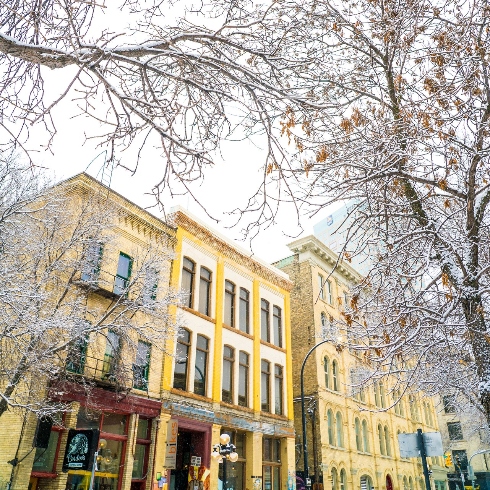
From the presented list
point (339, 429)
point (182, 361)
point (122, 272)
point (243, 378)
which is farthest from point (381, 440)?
point (122, 272)

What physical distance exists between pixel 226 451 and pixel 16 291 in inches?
320

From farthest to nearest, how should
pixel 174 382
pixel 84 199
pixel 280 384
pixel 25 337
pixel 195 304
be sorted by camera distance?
pixel 280 384
pixel 195 304
pixel 174 382
pixel 84 199
pixel 25 337

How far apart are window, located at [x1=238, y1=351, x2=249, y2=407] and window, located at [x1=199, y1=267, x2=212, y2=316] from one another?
3254 millimetres

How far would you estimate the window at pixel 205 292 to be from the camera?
22.4 metres

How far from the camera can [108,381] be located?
16062 millimetres

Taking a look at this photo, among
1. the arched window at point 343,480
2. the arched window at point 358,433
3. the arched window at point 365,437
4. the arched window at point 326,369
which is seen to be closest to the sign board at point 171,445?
the arched window at point 326,369

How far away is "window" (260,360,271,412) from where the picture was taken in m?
24.6

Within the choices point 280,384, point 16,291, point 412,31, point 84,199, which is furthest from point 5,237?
point 280,384

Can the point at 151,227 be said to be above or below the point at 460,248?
above

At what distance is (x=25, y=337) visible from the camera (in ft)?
44.5

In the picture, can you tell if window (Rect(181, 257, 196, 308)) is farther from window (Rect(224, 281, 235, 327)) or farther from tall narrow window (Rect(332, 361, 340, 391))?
tall narrow window (Rect(332, 361, 340, 391))

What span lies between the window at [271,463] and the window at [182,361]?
22.2 feet

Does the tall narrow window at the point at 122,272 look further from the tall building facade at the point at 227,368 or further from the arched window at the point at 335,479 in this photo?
the arched window at the point at 335,479

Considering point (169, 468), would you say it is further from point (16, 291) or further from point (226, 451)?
point (16, 291)
